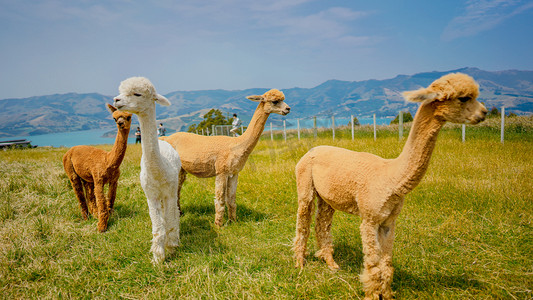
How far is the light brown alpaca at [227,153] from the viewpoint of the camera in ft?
16.5

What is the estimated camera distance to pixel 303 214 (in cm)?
363

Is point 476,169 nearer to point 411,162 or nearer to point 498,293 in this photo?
point 498,293

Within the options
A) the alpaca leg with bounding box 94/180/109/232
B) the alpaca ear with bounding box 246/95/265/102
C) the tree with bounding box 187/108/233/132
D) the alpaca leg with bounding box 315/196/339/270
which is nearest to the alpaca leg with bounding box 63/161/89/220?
the alpaca leg with bounding box 94/180/109/232

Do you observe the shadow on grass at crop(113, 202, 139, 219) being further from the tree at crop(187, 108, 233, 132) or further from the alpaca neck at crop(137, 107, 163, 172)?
the tree at crop(187, 108, 233, 132)

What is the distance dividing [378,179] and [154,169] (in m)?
2.87

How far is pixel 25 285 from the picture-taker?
11.4 ft

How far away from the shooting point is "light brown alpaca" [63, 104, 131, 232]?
5.13 meters

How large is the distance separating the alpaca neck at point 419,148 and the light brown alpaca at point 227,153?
2.64 metres

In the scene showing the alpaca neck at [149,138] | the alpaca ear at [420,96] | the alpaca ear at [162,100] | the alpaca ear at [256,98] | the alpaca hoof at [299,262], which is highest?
the alpaca ear at [256,98]

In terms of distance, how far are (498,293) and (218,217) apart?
4090 millimetres

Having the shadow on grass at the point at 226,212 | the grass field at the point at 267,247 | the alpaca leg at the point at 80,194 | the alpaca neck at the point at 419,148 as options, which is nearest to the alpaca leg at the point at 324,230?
the grass field at the point at 267,247

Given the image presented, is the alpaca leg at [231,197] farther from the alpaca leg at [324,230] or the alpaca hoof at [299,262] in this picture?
the alpaca leg at [324,230]

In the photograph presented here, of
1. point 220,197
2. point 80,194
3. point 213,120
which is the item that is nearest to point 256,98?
point 220,197

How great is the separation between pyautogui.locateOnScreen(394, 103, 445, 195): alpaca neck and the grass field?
136 cm
